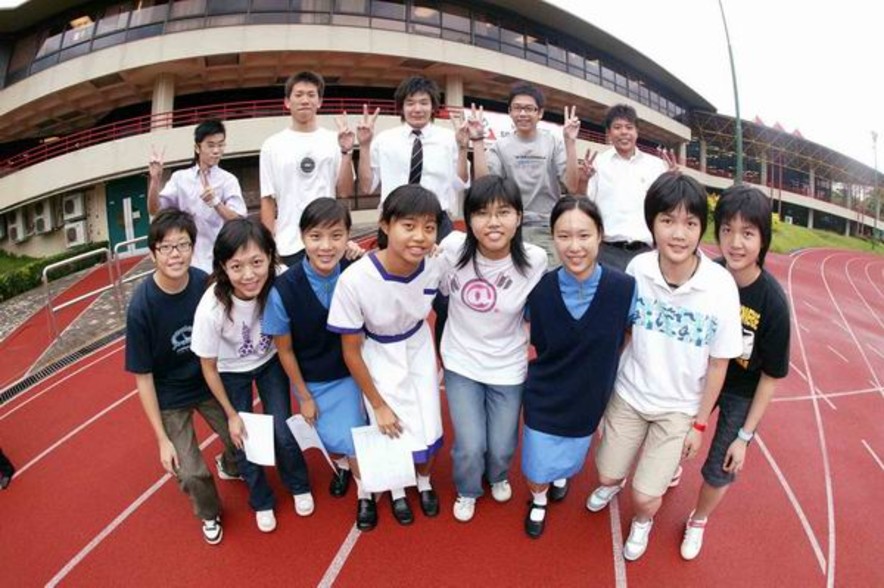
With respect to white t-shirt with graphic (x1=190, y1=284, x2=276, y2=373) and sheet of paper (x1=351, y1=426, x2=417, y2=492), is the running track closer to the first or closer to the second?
sheet of paper (x1=351, y1=426, x2=417, y2=492)

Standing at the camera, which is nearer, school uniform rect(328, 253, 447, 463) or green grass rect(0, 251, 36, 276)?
school uniform rect(328, 253, 447, 463)

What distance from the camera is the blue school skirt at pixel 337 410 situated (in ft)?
7.68

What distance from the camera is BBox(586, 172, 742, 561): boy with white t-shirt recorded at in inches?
73.9

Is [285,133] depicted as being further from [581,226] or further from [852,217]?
[852,217]

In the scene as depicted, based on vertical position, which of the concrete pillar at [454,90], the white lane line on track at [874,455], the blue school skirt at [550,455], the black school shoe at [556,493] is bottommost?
the white lane line on track at [874,455]

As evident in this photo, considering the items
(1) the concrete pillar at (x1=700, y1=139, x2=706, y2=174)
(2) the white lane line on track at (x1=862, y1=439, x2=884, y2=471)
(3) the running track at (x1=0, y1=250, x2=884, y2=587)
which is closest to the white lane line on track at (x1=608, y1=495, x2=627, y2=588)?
(3) the running track at (x1=0, y1=250, x2=884, y2=587)

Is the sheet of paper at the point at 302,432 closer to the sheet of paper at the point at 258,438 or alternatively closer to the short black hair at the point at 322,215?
the sheet of paper at the point at 258,438

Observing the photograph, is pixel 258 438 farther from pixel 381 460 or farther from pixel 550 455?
pixel 550 455

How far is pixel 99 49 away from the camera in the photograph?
509 inches

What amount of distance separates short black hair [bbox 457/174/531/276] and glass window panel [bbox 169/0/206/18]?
48.3 feet

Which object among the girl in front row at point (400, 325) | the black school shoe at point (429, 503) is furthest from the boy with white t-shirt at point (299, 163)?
the black school shoe at point (429, 503)

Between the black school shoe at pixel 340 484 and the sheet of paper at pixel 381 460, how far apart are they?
0.50 meters

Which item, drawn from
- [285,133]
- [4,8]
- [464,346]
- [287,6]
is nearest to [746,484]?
[464,346]

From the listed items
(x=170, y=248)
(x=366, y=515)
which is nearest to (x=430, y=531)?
(x=366, y=515)
